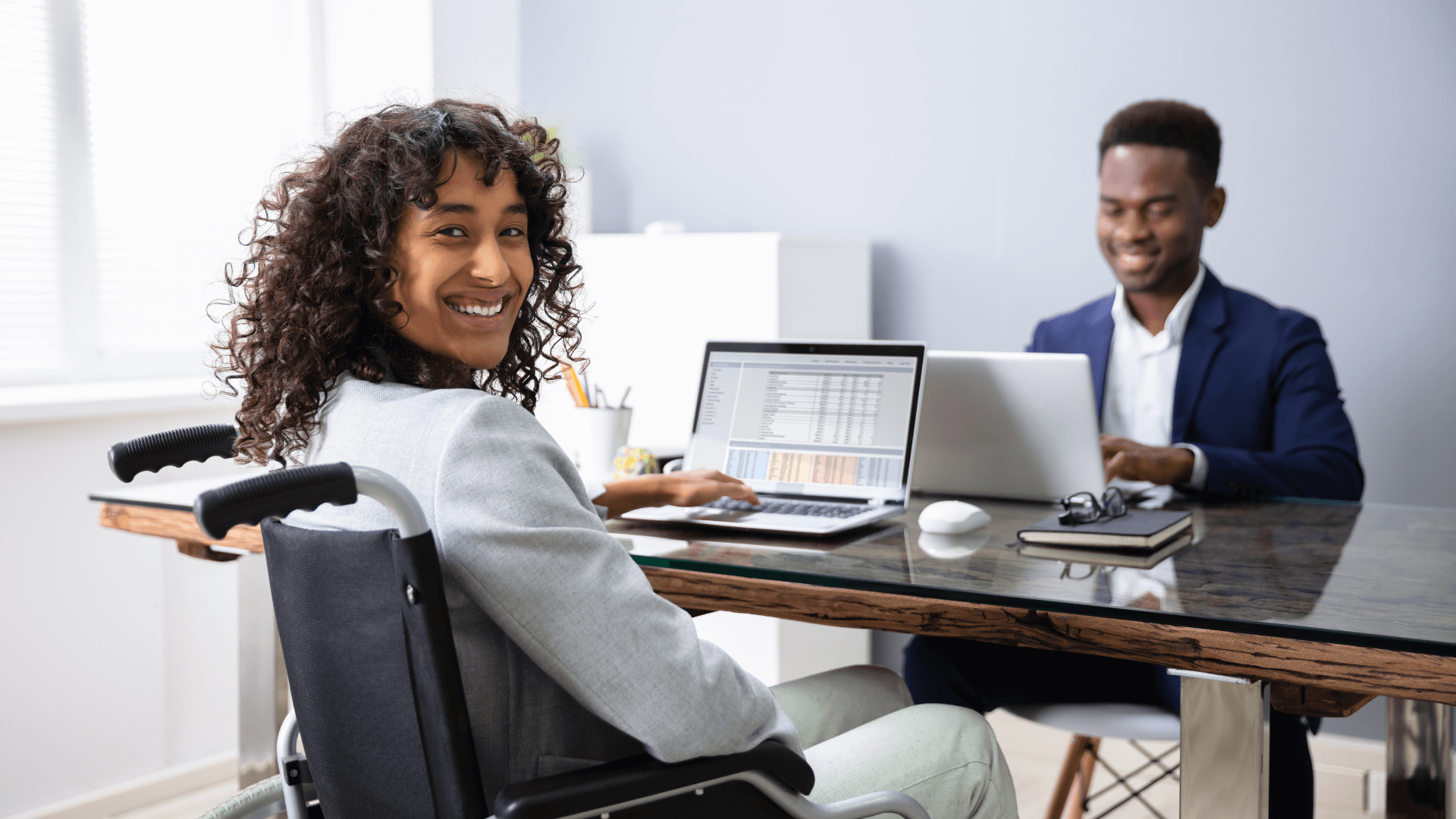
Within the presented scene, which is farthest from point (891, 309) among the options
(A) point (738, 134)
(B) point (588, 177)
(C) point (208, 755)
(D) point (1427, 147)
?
(C) point (208, 755)

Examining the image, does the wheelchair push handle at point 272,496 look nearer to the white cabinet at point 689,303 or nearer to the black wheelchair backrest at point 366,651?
the black wheelchair backrest at point 366,651

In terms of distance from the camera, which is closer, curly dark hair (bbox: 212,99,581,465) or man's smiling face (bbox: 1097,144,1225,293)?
curly dark hair (bbox: 212,99,581,465)

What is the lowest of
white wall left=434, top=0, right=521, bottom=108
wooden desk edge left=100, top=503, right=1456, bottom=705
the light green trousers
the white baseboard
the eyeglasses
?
the white baseboard

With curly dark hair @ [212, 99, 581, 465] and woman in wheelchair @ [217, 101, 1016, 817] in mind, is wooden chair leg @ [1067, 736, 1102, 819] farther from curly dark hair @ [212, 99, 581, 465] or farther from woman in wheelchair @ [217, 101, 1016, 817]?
curly dark hair @ [212, 99, 581, 465]

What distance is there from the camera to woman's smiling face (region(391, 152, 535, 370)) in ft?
3.88

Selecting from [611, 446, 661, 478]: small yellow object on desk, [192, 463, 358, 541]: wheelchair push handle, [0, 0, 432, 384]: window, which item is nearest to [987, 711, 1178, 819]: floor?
[611, 446, 661, 478]: small yellow object on desk

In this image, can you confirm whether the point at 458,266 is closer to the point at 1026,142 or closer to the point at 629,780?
the point at 629,780

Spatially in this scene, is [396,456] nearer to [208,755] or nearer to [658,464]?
[658,464]

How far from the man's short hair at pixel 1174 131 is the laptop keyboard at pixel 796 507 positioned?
138cm

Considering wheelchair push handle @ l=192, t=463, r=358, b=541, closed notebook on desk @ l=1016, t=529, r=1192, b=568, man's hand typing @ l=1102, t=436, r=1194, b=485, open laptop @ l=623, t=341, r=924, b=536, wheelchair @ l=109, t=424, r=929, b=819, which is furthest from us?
man's hand typing @ l=1102, t=436, r=1194, b=485

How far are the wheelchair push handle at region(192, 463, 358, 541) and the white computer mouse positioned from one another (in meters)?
→ 0.95

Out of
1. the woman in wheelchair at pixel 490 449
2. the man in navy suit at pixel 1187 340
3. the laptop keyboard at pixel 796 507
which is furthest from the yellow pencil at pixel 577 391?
the man in navy suit at pixel 1187 340

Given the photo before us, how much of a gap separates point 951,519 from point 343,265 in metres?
0.88

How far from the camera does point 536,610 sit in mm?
998
